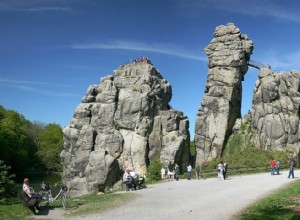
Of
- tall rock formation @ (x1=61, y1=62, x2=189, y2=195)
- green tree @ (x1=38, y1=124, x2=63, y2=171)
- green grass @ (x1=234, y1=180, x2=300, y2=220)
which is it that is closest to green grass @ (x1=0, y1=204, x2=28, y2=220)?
green grass @ (x1=234, y1=180, x2=300, y2=220)

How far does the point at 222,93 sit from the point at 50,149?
53.9m

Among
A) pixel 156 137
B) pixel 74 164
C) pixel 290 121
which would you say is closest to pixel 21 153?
pixel 74 164

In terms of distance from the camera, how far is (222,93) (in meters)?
64.8

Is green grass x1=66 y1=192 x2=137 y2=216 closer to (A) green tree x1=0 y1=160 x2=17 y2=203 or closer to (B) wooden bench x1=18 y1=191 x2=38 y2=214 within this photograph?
(B) wooden bench x1=18 y1=191 x2=38 y2=214

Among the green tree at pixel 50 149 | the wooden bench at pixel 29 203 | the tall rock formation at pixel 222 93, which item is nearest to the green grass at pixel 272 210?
the wooden bench at pixel 29 203

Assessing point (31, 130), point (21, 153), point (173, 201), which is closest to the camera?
point (173, 201)

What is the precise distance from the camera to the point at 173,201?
2202 centimetres

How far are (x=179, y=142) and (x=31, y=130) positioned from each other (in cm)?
7245

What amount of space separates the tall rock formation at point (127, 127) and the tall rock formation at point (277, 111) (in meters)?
12.2

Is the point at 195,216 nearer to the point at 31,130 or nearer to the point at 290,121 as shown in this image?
the point at 290,121

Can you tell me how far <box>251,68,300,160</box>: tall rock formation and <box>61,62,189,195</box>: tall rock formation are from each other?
12239 millimetres

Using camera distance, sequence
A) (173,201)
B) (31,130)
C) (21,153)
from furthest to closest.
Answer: (31,130) < (21,153) < (173,201)

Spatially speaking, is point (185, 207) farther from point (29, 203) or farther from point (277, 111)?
point (277, 111)

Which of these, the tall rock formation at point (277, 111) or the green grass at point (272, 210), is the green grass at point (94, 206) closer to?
the green grass at point (272, 210)
